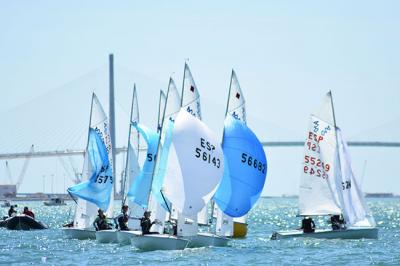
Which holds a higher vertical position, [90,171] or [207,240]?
[90,171]

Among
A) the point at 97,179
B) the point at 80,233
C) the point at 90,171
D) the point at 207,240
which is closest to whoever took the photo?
the point at 207,240

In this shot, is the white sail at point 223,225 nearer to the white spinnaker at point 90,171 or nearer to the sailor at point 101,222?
the sailor at point 101,222

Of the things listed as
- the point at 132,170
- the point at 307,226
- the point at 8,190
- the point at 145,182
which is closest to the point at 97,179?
the point at 132,170

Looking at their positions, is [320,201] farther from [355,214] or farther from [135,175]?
[135,175]

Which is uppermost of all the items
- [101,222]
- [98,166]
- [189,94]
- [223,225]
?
[189,94]

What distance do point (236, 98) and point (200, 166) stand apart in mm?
6649

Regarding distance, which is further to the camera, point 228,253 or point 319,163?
point 319,163

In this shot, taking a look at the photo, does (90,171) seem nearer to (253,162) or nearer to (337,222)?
(337,222)

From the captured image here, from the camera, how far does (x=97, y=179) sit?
1545 inches

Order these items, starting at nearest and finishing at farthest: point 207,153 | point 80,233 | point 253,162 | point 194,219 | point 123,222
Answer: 1. point 207,153
2. point 194,219
3. point 253,162
4. point 123,222
5. point 80,233

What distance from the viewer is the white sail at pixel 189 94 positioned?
32375 millimetres

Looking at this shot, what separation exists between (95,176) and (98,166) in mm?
516

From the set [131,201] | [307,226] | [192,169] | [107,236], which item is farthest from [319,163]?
[192,169]

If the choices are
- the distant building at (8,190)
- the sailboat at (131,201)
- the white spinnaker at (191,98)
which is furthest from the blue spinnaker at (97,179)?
the distant building at (8,190)
